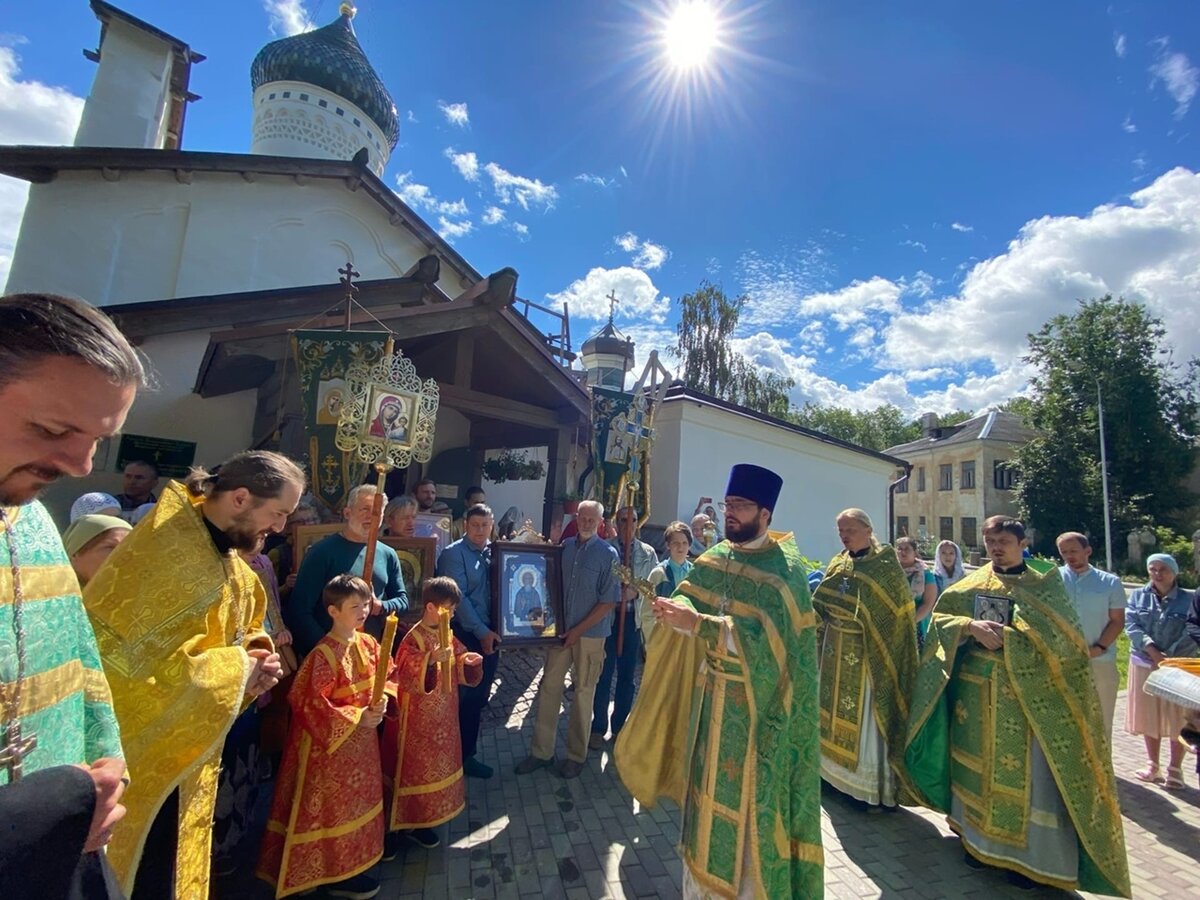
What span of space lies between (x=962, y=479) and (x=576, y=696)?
→ 4393 centimetres

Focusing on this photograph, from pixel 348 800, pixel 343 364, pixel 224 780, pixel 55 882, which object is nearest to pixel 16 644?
pixel 55 882

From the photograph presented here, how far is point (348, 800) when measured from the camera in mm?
2924

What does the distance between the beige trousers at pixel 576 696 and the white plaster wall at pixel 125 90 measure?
49.6 feet

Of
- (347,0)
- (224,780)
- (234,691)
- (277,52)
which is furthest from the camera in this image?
(347,0)

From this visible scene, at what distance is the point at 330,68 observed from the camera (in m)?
15.6

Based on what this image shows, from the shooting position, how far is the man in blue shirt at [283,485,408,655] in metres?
3.66

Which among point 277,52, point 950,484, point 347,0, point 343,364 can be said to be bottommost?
point 343,364

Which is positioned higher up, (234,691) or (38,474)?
(38,474)

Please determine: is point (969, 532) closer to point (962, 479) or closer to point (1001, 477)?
point (962, 479)

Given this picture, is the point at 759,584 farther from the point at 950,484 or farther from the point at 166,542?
the point at 950,484

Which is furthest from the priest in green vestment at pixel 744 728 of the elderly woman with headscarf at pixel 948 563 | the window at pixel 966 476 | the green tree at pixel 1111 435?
the window at pixel 966 476

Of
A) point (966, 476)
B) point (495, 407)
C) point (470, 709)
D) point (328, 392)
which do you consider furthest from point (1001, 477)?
point (328, 392)

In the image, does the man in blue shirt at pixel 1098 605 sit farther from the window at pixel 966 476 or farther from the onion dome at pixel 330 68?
the window at pixel 966 476

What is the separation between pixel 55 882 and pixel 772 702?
105 inches
